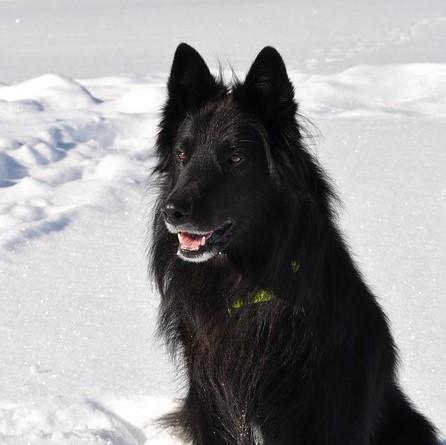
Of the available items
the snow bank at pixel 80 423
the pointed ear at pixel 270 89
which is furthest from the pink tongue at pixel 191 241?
the snow bank at pixel 80 423

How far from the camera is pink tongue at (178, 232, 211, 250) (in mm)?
3025

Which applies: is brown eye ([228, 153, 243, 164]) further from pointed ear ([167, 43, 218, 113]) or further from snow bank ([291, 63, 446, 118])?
snow bank ([291, 63, 446, 118])

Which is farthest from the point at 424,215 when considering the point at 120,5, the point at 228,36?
the point at 120,5

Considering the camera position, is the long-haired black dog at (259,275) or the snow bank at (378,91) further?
the snow bank at (378,91)

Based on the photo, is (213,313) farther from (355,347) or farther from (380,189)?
(380,189)

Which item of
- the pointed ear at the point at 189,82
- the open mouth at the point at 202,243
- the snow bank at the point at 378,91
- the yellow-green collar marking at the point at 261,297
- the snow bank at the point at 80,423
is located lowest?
A: the snow bank at the point at 378,91

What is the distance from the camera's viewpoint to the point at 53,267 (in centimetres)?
558

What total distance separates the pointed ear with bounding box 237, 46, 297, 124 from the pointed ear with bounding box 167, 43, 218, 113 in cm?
20

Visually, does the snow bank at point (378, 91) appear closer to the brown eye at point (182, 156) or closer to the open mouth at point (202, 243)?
the brown eye at point (182, 156)

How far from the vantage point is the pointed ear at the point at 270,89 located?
3.06 meters

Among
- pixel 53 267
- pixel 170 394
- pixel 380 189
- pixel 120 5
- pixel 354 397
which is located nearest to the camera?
pixel 354 397

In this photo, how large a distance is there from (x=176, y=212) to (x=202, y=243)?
196 millimetres

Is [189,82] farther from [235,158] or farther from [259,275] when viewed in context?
[259,275]

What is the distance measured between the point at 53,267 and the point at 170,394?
5.83 ft
